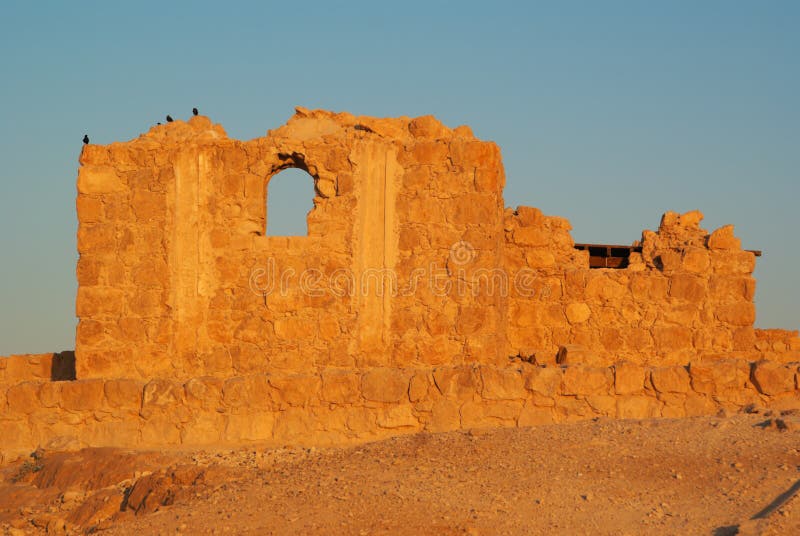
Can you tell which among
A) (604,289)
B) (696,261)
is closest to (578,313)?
(604,289)

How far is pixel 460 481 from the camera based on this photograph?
23.1ft

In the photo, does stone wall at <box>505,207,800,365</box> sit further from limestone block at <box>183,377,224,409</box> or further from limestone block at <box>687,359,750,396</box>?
limestone block at <box>183,377,224,409</box>

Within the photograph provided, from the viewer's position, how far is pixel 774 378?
9.23m

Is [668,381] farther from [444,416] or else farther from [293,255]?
[293,255]

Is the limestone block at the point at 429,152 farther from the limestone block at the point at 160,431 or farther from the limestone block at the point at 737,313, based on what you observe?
the limestone block at the point at 737,313

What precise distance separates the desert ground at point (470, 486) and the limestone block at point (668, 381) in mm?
938

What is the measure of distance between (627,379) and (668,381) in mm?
362

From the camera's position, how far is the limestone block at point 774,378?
9227mm

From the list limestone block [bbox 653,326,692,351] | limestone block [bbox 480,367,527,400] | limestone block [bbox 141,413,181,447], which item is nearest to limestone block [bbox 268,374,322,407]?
limestone block [bbox 141,413,181,447]

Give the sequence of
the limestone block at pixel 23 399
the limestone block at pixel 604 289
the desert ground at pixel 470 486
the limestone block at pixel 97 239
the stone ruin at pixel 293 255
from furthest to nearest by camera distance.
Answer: the limestone block at pixel 604 289 < the limestone block at pixel 97 239 < the stone ruin at pixel 293 255 < the limestone block at pixel 23 399 < the desert ground at pixel 470 486

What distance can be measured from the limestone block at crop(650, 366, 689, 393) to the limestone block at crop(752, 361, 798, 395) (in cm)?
60

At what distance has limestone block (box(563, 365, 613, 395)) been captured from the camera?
930 centimetres

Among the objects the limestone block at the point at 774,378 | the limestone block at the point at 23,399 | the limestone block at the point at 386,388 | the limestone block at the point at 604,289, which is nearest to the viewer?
the limestone block at the point at 774,378

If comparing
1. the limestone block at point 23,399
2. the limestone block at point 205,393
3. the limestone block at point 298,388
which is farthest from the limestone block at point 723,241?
the limestone block at point 23,399
